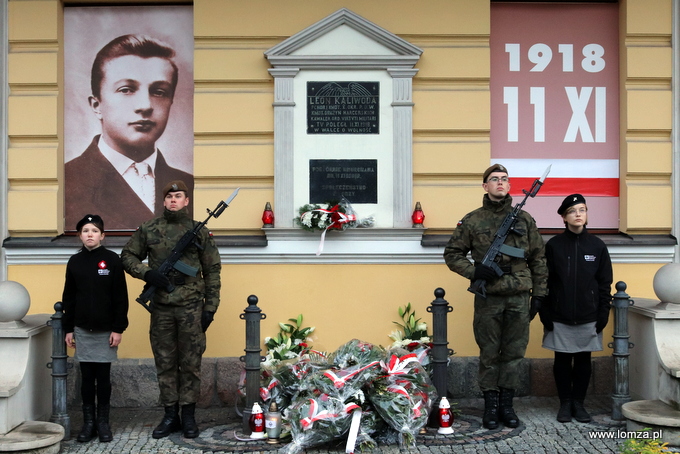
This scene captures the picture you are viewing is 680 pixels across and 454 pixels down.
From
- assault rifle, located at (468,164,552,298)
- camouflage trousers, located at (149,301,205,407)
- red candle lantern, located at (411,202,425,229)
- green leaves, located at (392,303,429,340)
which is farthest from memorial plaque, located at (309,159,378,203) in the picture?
camouflage trousers, located at (149,301,205,407)

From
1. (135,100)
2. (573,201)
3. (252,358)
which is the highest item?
(135,100)

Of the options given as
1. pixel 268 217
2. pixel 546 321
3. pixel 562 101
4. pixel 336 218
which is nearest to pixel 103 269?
pixel 268 217

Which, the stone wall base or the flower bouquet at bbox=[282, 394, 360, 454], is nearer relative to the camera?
the flower bouquet at bbox=[282, 394, 360, 454]

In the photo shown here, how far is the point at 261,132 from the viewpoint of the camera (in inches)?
306

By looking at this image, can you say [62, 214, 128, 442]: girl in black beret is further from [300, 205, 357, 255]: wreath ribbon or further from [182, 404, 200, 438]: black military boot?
[300, 205, 357, 255]: wreath ribbon

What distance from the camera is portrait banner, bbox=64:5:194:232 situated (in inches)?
316

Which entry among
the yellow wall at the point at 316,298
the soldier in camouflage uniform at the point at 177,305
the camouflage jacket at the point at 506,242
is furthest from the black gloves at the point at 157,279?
the camouflage jacket at the point at 506,242

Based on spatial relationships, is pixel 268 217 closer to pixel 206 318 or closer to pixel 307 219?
pixel 307 219

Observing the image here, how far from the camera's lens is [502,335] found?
6645 millimetres

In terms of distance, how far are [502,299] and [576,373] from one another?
1.01 m

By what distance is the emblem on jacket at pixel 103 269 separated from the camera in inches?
250

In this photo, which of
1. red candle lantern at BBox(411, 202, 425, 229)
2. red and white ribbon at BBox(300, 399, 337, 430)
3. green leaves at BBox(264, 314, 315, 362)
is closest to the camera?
red and white ribbon at BBox(300, 399, 337, 430)

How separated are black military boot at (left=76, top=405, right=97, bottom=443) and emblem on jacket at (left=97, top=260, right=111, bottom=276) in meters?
1.10

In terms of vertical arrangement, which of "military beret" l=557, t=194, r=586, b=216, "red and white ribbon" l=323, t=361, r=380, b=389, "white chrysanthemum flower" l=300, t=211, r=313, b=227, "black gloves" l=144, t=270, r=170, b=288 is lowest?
"red and white ribbon" l=323, t=361, r=380, b=389
